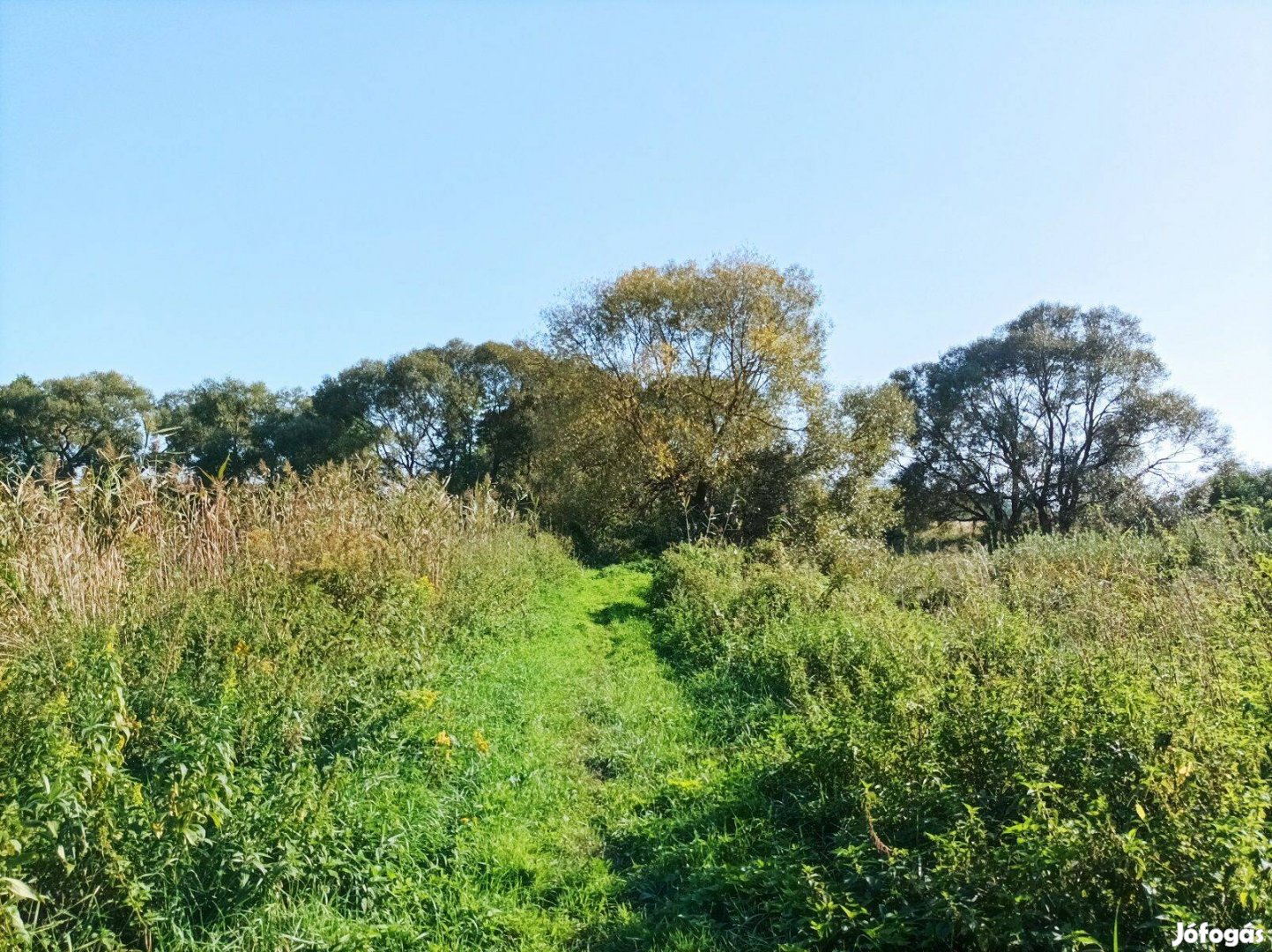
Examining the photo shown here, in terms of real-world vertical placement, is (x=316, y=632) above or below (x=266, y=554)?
below

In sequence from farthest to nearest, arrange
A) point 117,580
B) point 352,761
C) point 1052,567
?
point 1052,567, point 117,580, point 352,761

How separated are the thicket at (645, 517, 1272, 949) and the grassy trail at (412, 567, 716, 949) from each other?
361mm

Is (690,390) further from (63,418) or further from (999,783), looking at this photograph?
(63,418)

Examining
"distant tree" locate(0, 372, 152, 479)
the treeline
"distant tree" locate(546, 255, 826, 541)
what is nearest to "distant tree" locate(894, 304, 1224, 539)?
the treeline

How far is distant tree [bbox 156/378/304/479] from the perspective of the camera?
36438mm

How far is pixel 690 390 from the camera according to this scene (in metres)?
22.5

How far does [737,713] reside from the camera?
6809 millimetres

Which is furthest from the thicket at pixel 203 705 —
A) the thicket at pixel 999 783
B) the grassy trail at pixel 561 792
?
the thicket at pixel 999 783

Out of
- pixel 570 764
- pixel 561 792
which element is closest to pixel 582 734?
pixel 570 764

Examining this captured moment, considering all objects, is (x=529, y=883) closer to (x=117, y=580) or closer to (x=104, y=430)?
(x=117, y=580)

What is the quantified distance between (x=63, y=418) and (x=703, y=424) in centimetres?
3095

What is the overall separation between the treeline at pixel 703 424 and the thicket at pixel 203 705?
1.11 meters

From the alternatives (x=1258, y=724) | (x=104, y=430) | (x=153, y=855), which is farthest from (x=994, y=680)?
(x=104, y=430)

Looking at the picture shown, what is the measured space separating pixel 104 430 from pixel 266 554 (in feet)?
112
